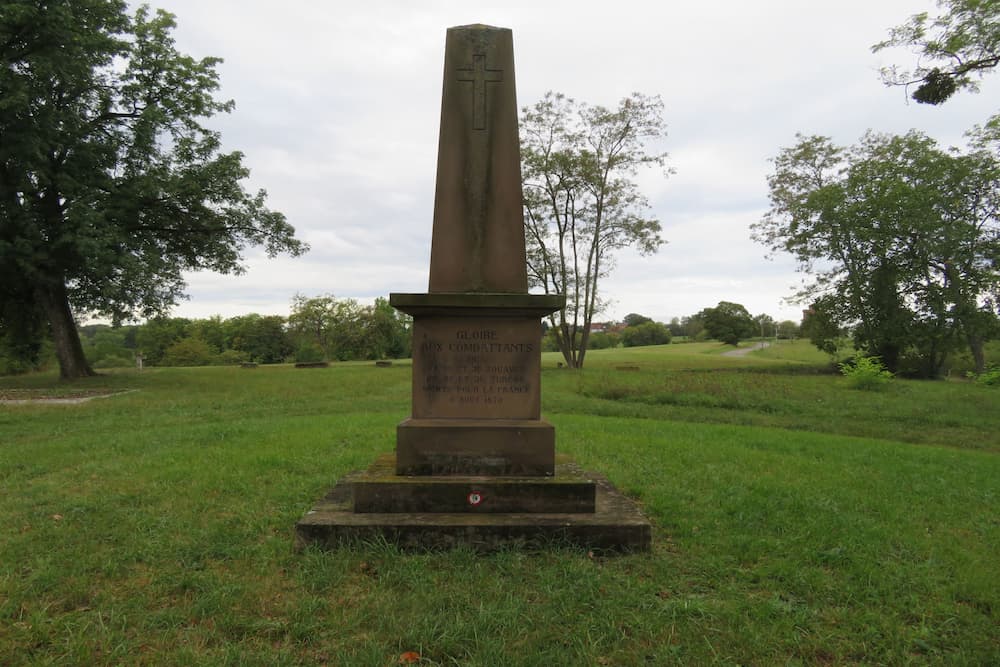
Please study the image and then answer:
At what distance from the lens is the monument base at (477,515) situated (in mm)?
3637

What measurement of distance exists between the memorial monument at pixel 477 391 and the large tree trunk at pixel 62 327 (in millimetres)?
18547

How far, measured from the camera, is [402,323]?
227ft

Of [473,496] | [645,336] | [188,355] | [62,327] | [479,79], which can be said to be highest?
[479,79]

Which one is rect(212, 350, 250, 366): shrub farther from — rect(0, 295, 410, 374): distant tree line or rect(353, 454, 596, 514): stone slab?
rect(353, 454, 596, 514): stone slab

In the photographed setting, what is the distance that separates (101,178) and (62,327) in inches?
205

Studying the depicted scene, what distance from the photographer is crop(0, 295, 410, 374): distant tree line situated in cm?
5725

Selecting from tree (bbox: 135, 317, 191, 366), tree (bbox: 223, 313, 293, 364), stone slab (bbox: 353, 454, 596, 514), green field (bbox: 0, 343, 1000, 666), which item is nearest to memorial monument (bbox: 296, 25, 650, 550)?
stone slab (bbox: 353, 454, 596, 514)

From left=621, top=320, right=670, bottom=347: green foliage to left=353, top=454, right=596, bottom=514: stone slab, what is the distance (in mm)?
85435

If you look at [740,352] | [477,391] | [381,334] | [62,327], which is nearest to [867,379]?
[477,391]

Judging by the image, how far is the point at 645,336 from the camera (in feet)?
289

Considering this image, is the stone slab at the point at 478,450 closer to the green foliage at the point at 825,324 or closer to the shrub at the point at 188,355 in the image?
the green foliage at the point at 825,324

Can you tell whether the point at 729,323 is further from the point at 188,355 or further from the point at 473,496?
the point at 473,496

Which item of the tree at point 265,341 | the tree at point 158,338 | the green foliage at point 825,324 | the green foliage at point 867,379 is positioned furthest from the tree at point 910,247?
the tree at point 158,338

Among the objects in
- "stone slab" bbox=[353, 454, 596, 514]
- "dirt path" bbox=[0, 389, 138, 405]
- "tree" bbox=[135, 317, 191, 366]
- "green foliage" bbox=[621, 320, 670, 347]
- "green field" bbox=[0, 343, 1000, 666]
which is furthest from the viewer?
"green foliage" bbox=[621, 320, 670, 347]
